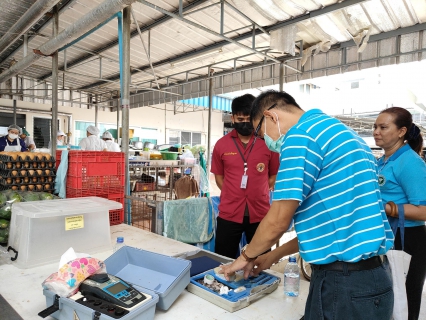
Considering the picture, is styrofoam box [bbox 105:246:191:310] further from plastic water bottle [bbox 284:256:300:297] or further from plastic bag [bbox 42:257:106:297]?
plastic water bottle [bbox 284:256:300:297]

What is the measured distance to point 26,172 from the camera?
212 centimetres

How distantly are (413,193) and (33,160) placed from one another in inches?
96.2

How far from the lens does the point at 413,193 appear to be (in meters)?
1.48

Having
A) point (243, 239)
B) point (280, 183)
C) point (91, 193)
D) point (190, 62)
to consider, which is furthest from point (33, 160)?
point (190, 62)

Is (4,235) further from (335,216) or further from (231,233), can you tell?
(335,216)

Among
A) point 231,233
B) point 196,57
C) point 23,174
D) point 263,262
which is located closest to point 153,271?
point 263,262

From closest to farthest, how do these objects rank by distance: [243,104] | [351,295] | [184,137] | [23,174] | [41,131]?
[351,295] → [243,104] → [23,174] → [41,131] → [184,137]

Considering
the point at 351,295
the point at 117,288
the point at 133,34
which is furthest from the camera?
the point at 133,34

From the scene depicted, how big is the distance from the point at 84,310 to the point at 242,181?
1291 millimetres

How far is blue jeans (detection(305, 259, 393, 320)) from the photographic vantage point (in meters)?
0.80

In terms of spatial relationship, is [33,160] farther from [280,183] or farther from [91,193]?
[280,183]

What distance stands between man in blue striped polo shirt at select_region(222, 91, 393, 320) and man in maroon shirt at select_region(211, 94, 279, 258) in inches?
42.9

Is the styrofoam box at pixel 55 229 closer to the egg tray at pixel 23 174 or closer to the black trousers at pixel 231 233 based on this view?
the egg tray at pixel 23 174

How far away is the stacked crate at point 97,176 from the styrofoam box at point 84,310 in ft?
4.14
